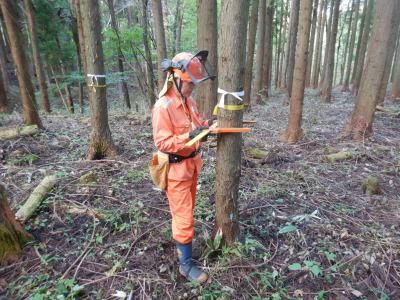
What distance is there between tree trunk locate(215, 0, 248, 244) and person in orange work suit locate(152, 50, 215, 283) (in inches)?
7.7

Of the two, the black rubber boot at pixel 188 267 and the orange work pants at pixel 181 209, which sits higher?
the orange work pants at pixel 181 209

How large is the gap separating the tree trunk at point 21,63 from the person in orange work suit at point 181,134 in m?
5.03

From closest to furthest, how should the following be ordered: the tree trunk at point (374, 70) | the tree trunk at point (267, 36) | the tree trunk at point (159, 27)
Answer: the tree trunk at point (374, 70)
the tree trunk at point (159, 27)
the tree trunk at point (267, 36)

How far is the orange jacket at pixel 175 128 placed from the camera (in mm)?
2529

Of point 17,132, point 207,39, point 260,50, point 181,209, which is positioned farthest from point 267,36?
point 181,209

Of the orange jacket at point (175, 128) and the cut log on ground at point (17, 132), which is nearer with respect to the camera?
the orange jacket at point (175, 128)

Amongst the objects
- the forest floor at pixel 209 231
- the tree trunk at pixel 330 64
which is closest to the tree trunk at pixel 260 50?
the tree trunk at pixel 330 64

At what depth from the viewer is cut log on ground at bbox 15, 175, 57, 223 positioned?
3.32 meters

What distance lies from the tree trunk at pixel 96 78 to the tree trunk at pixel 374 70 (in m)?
5.84

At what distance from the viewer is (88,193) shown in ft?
13.1

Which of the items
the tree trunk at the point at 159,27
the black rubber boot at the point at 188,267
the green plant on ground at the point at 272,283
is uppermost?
the tree trunk at the point at 159,27

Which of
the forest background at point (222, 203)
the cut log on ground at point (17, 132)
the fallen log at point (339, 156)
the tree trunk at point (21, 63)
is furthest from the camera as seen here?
the tree trunk at point (21, 63)

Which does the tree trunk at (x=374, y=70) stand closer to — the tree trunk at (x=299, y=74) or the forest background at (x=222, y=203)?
the forest background at (x=222, y=203)

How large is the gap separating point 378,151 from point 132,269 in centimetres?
566
